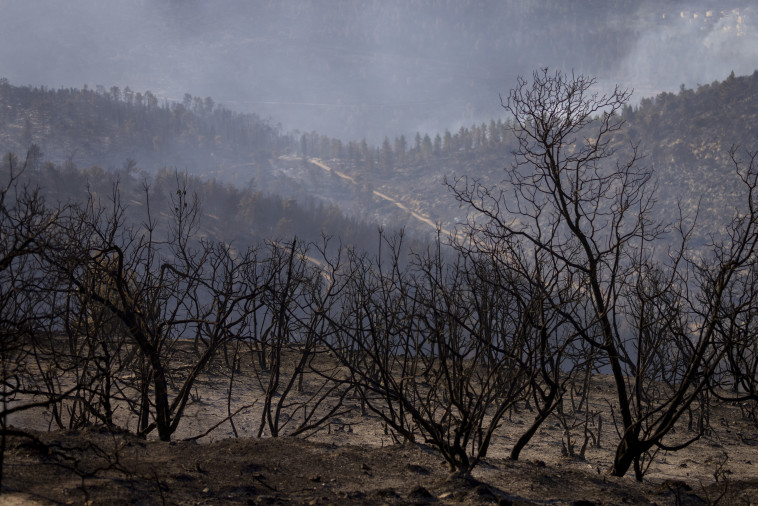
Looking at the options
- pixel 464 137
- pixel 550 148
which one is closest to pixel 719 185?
pixel 464 137

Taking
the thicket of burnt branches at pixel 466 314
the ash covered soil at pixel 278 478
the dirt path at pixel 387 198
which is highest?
the dirt path at pixel 387 198

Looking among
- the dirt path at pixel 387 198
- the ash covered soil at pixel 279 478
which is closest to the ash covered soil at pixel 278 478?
the ash covered soil at pixel 279 478

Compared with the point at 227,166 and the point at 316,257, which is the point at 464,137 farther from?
the point at 316,257

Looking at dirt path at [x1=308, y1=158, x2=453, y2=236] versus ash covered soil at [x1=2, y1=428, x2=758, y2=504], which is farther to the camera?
dirt path at [x1=308, y1=158, x2=453, y2=236]

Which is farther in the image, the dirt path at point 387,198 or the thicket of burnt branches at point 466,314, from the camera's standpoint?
the dirt path at point 387,198

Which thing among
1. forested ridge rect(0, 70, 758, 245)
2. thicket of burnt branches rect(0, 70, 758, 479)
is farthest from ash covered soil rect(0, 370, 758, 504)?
forested ridge rect(0, 70, 758, 245)

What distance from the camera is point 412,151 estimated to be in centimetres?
17012

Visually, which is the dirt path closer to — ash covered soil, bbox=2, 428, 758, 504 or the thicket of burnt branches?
the thicket of burnt branches

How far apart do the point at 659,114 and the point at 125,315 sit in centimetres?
14877

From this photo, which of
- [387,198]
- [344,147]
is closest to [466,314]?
[387,198]

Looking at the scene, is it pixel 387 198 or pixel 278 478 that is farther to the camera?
pixel 387 198

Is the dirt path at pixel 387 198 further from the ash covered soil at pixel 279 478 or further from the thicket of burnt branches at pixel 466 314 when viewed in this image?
the ash covered soil at pixel 279 478

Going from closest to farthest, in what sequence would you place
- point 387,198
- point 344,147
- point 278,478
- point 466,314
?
point 278,478, point 466,314, point 387,198, point 344,147

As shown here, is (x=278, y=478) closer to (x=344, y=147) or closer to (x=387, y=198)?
(x=387, y=198)
